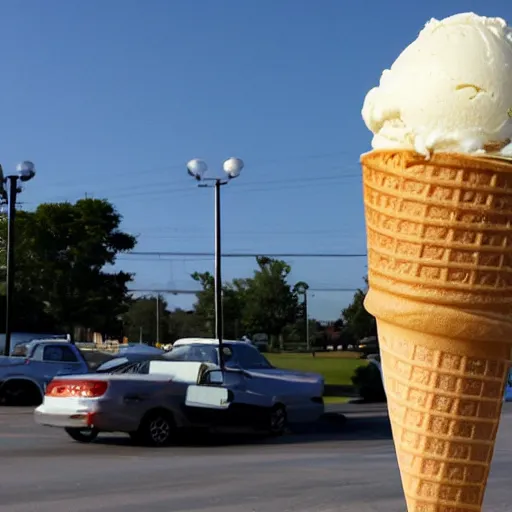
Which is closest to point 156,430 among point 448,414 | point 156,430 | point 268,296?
point 156,430

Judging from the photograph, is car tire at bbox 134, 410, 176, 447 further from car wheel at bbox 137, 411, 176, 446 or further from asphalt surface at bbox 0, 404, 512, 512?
asphalt surface at bbox 0, 404, 512, 512

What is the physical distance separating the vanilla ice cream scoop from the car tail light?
35.4 feet

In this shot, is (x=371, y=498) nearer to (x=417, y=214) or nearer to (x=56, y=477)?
(x=56, y=477)

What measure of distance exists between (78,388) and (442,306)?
11031mm

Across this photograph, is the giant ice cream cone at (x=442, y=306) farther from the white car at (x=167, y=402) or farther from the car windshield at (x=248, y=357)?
the car windshield at (x=248, y=357)

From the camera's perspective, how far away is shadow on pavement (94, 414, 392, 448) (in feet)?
46.5

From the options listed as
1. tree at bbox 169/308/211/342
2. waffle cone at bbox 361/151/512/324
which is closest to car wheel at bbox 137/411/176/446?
waffle cone at bbox 361/151/512/324

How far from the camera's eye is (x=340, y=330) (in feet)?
306

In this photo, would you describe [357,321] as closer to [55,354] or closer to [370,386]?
[370,386]

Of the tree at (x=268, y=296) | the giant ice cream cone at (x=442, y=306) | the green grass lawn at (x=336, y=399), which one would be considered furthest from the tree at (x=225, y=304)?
the giant ice cream cone at (x=442, y=306)

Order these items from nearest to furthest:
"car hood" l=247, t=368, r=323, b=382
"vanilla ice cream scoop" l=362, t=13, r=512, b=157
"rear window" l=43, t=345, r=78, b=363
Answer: "vanilla ice cream scoop" l=362, t=13, r=512, b=157 → "car hood" l=247, t=368, r=323, b=382 → "rear window" l=43, t=345, r=78, b=363

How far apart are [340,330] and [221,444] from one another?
261 feet

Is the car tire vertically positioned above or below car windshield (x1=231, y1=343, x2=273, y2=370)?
below

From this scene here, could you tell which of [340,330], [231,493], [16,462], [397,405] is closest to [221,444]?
[16,462]
